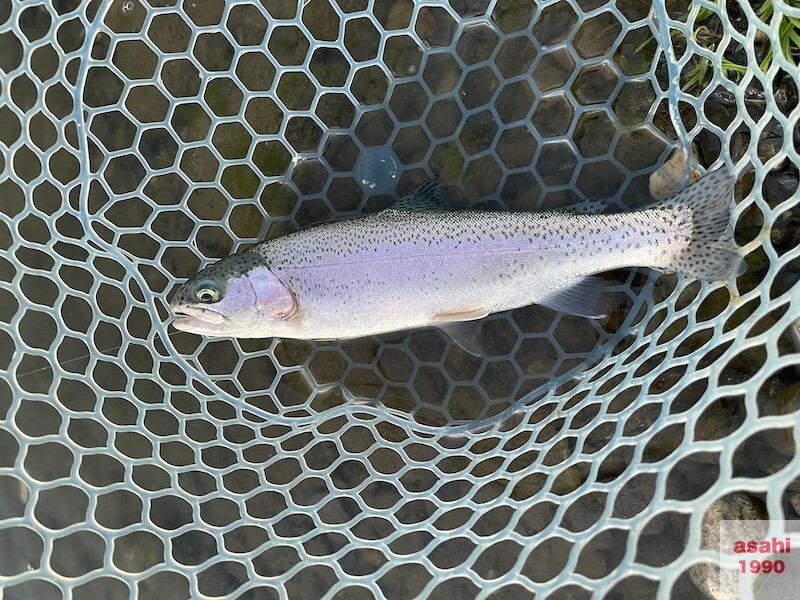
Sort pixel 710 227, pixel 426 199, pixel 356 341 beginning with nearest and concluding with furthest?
1. pixel 710 227
2. pixel 426 199
3. pixel 356 341

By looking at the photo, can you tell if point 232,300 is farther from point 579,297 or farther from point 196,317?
point 579,297

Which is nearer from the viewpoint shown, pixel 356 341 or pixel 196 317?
pixel 196 317

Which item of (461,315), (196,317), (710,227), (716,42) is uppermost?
(716,42)

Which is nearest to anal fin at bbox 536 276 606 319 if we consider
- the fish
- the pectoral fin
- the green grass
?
the fish

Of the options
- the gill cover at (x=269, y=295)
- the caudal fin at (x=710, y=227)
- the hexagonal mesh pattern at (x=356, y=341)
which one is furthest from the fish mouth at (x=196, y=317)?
the caudal fin at (x=710, y=227)

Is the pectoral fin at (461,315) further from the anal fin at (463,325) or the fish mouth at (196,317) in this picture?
the fish mouth at (196,317)

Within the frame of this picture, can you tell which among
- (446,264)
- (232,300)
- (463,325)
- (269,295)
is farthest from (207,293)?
(463,325)
